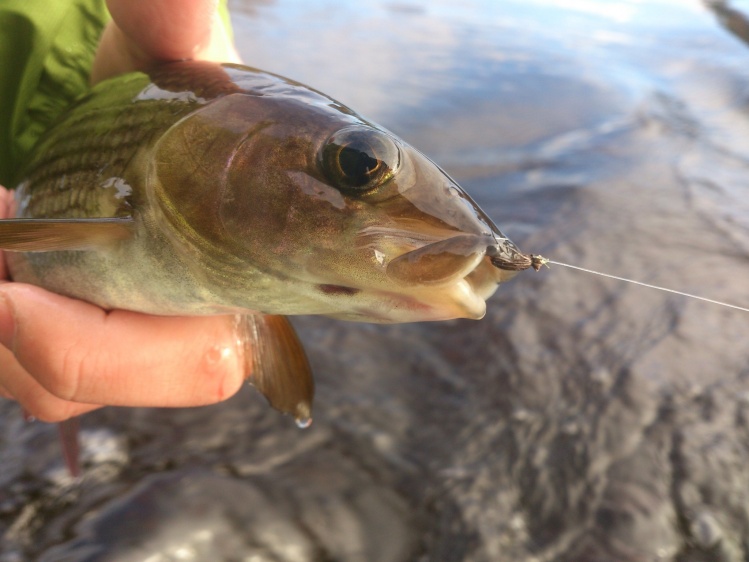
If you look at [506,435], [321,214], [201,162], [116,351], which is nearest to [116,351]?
[116,351]

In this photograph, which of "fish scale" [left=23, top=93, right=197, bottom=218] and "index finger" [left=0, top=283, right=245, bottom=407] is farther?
"index finger" [left=0, top=283, right=245, bottom=407]

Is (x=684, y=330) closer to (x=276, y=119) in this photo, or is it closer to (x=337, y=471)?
(x=337, y=471)

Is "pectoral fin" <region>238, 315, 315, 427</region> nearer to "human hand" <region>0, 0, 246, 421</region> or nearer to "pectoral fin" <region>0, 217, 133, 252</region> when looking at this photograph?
"human hand" <region>0, 0, 246, 421</region>

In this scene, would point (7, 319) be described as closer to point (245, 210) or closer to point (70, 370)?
point (70, 370)

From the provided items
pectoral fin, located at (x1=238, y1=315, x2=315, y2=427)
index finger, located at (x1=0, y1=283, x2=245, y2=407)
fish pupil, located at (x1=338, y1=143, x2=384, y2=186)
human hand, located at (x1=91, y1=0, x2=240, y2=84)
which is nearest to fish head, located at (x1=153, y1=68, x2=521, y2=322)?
fish pupil, located at (x1=338, y1=143, x2=384, y2=186)

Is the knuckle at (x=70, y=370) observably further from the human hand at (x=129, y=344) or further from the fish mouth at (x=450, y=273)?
the fish mouth at (x=450, y=273)

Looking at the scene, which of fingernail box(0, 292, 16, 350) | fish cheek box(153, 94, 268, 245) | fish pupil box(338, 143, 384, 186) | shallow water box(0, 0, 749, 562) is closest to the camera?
fish pupil box(338, 143, 384, 186)
